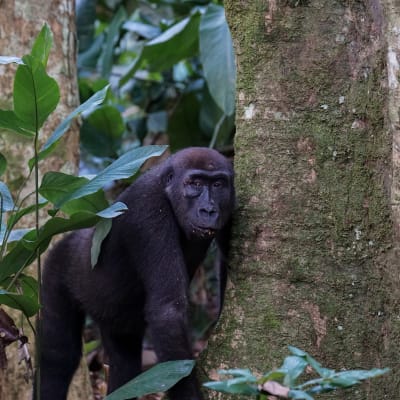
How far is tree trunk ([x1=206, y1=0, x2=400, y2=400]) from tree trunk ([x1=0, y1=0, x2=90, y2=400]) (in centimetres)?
211

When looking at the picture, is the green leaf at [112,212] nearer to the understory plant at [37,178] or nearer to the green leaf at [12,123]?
the understory plant at [37,178]

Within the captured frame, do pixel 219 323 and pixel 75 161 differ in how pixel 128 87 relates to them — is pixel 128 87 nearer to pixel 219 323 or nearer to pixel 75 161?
pixel 75 161

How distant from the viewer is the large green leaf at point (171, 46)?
683 cm

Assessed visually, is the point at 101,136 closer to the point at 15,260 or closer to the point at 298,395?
the point at 15,260

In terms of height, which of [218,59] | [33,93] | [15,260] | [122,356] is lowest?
[122,356]

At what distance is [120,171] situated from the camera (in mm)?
3672

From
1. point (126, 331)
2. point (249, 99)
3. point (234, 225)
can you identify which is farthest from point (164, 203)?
point (126, 331)

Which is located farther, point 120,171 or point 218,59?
point 218,59

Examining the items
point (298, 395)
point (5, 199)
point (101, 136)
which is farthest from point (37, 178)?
point (101, 136)

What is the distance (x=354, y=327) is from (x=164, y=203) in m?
1.27

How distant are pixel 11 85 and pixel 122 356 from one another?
2.09 meters

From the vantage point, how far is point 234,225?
3.87 meters

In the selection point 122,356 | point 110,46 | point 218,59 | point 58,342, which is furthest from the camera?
point 110,46

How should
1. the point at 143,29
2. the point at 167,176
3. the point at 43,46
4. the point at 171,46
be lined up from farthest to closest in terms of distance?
1. the point at 143,29
2. the point at 171,46
3. the point at 167,176
4. the point at 43,46
